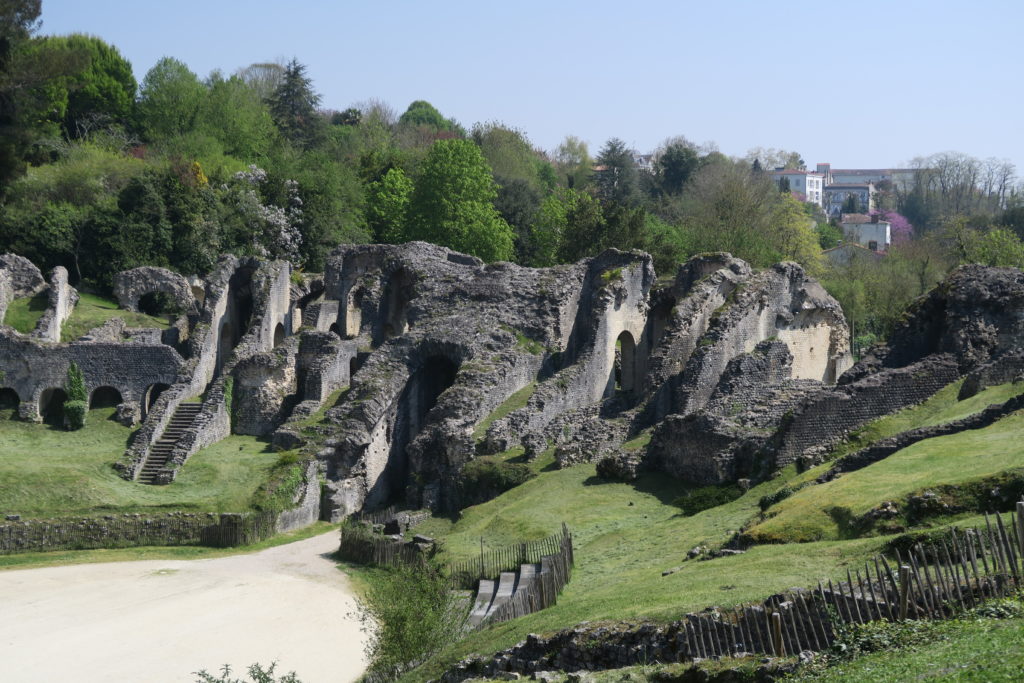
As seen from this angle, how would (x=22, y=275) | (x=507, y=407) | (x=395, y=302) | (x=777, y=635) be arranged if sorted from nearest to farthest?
(x=777, y=635) → (x=507, y=407) → (x=22, y=275) → (x=395, y=302)

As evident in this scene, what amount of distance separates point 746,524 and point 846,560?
623 cm

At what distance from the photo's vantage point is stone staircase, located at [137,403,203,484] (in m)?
41.8

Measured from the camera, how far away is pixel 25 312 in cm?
5244

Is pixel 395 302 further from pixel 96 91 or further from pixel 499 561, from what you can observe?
pixel 96 91

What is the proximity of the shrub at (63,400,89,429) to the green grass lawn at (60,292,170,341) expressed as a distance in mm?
6205

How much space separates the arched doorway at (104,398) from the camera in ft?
157

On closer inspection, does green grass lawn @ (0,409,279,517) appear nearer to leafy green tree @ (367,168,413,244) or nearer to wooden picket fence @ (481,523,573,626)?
wooden picket fence @ (481,523,573,626)

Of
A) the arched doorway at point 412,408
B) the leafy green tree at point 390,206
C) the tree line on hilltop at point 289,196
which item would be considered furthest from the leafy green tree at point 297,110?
the arched doorway at point 412,408

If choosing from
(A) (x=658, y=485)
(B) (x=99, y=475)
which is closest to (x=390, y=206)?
(B) (x=99, y=475)

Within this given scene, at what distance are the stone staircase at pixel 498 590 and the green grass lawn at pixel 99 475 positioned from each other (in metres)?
12.6

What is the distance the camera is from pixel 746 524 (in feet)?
86.8

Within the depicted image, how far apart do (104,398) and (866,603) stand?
37425 millimetres

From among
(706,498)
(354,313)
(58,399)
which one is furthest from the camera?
(354,313)

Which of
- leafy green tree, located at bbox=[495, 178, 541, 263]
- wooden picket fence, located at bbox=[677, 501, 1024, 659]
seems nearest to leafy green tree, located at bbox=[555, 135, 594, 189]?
leafy green tree, located at bbox=[495, 178, 541, 263]
